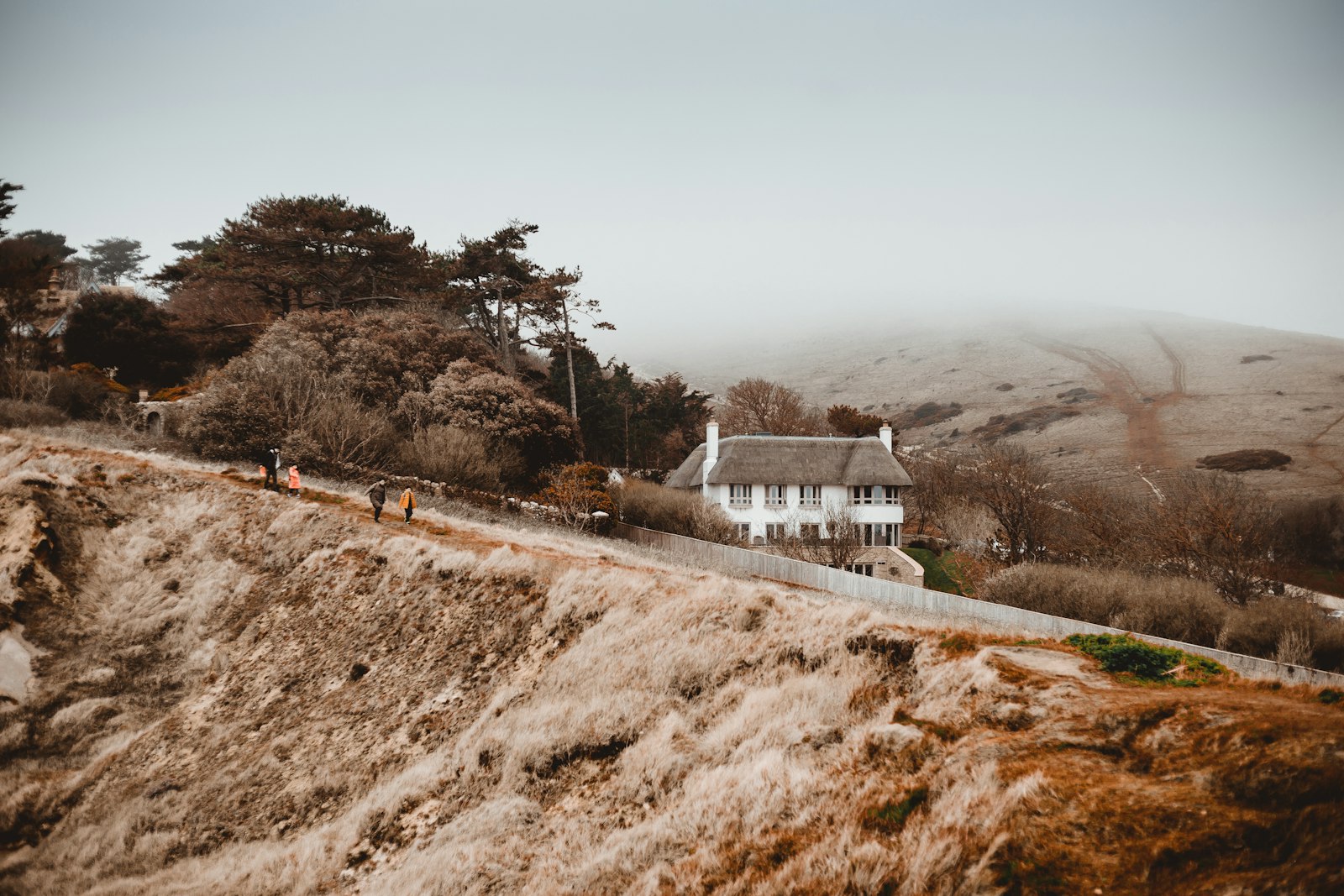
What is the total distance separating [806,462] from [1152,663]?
34257mm

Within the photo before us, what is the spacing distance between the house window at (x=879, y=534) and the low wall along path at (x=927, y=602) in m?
14.9

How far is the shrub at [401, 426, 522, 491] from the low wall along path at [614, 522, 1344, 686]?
30.1 feet

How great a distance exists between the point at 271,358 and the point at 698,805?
31.9 m

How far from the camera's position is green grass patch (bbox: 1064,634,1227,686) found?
27.4 feet

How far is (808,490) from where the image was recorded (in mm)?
42594

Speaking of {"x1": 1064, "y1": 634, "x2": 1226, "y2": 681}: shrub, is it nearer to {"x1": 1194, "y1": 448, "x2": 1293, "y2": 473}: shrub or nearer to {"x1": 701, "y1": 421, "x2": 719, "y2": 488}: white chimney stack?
{"x1": 701, "y1": 421, "x2": 719, "y2": 488}: white chimney stack

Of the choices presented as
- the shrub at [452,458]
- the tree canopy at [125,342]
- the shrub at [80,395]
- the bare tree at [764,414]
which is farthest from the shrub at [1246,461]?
the shrub at [80,395]

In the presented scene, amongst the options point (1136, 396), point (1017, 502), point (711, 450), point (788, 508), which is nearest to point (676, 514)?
point (711, 450)

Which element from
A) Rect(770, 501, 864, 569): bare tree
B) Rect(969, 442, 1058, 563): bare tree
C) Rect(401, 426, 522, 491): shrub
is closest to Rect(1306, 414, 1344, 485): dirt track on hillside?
Rect(969, 442, 1058, 563): bare tree

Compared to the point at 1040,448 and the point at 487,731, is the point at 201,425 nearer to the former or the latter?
the point at 487,731

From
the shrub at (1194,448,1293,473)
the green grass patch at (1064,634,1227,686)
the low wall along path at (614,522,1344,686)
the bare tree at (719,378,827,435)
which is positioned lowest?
the low wall along path at (614,522,1344,686)

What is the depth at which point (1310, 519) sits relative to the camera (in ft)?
156

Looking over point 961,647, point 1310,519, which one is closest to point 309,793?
point 961,647

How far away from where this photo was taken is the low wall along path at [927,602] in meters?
19.3
